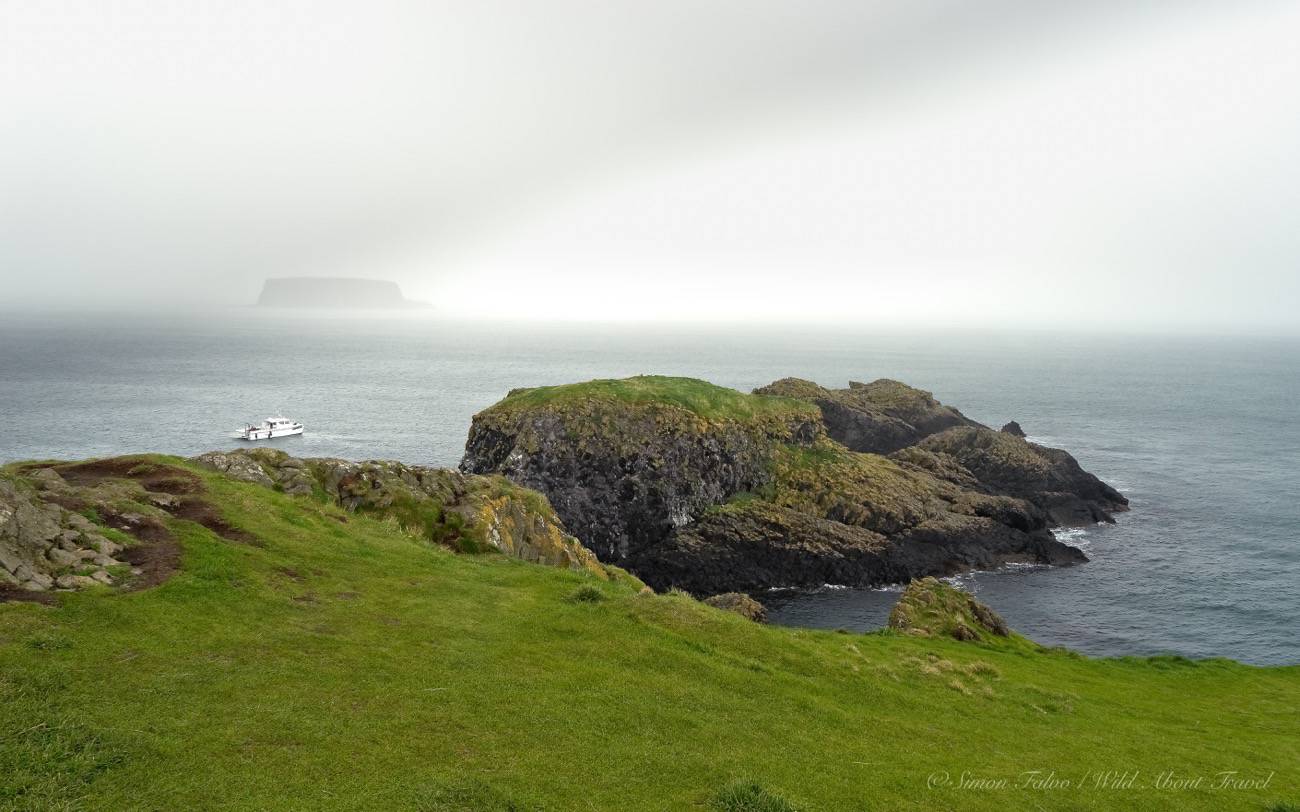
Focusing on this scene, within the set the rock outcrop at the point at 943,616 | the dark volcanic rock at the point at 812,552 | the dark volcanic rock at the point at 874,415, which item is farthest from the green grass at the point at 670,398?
the rock outcrop at the point at 943,616

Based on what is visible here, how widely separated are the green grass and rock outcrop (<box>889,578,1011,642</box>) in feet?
115

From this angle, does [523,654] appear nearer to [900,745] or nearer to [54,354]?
[900,745]

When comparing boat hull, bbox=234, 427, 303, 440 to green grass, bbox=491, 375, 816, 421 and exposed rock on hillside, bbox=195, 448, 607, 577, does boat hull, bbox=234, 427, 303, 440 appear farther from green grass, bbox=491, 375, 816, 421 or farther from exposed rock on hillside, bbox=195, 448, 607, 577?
exposed rock on hillside, bbox=195, 448, 607, 577

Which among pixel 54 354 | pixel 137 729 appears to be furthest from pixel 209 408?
pixel 137 729

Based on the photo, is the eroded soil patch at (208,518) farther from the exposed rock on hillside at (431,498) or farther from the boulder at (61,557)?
the exposed rock on hillside at (431,498)

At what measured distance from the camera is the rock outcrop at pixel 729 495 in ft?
195

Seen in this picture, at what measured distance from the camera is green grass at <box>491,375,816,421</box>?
67.9 m

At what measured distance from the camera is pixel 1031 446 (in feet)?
276

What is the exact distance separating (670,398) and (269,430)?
189 feet

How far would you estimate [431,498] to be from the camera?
3238cm

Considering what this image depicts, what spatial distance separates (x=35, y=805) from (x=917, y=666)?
21.4 metres

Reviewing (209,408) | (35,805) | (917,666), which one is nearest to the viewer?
(35,805)

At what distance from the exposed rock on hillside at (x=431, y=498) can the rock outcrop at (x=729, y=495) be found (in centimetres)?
2446

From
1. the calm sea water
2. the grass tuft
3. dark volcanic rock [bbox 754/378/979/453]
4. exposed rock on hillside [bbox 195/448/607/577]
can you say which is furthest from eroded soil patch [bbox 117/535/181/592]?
dark volcanic rock [bbox 754/378/979/453]
